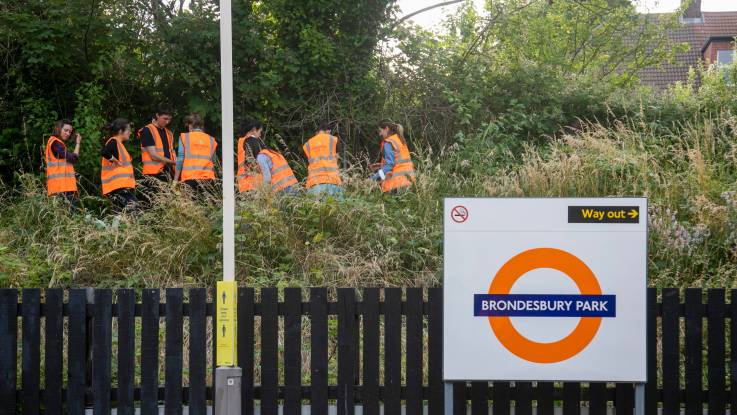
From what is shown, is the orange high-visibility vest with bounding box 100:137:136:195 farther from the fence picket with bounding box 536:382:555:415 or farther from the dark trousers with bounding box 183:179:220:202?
the fence picket with bounding box 536:382:555:415

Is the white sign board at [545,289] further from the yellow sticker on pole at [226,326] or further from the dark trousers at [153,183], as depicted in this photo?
the dark trousers at [153,183]

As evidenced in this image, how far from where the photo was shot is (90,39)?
13.6m

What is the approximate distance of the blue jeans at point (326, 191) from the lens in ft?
30.3

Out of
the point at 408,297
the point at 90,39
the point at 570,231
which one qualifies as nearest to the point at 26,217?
the point at 90,39

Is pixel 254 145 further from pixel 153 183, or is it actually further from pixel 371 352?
pixel 371 352

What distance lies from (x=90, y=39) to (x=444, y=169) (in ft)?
21.2

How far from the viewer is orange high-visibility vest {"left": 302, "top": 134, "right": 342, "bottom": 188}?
413 inches

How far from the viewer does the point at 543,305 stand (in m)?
A: 4.89

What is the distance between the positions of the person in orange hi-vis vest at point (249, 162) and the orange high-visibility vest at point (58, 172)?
2406 mm

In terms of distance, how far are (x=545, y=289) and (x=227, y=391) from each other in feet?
6.69

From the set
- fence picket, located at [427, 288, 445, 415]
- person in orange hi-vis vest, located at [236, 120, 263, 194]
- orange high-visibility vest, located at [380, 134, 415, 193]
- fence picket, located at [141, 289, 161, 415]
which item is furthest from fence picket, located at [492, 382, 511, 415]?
orange high-visibility vest, located at [380, 134, 415, 193]

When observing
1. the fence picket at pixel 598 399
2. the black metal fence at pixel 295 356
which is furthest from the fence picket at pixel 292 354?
the fence picket at pixel 598 399

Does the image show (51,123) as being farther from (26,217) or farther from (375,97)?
(375,97)

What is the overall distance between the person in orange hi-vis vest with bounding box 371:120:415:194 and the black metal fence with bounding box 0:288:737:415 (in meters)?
4.80
